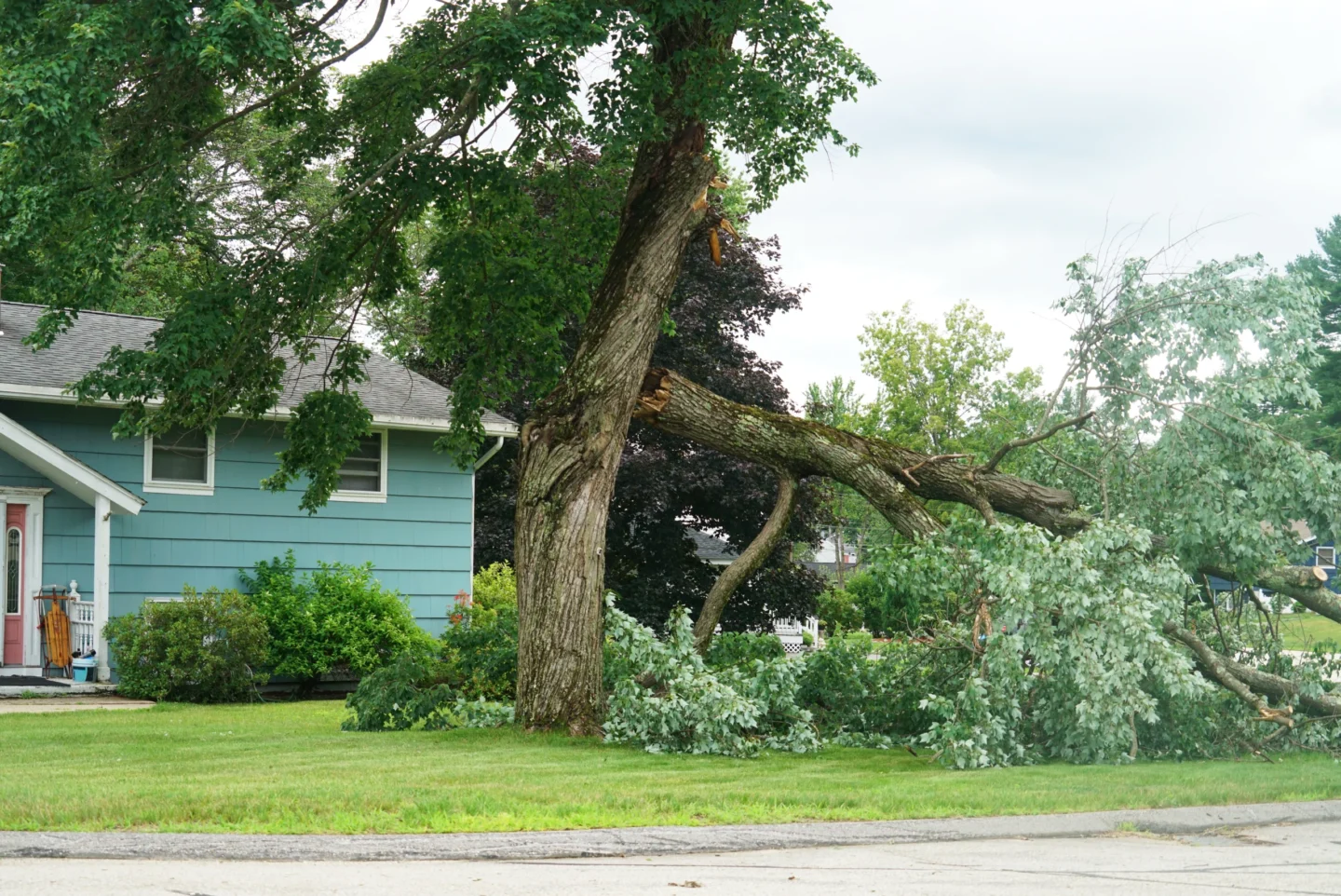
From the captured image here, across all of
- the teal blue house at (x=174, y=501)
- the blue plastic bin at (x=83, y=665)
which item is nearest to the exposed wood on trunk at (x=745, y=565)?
the teal blue house at (x=174, y=501)

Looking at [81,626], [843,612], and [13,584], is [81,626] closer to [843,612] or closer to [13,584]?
[13,584]

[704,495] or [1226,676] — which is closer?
[1226,676]

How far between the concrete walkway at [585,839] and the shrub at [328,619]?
37.7 feet

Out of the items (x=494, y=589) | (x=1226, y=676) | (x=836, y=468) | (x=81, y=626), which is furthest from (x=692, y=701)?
(x=494, y=589)

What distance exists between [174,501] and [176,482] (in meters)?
0.26

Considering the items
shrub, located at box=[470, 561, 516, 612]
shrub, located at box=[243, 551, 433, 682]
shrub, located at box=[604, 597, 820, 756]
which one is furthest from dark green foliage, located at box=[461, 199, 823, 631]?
shrub, located at box=[604, 597, 820, 756]

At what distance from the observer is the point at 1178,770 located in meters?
10.2

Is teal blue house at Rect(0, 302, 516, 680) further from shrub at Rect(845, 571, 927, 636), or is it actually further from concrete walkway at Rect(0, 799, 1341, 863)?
concrete walkway at Rect(0, 799, 1341, 863)

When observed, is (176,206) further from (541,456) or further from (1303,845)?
(1303,845)

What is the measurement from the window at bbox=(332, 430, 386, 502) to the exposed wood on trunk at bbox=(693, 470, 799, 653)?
29.2ft

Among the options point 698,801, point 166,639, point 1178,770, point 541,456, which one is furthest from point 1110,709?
point 166,639

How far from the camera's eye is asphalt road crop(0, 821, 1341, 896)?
19.6 feet

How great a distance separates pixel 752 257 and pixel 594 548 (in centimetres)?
1462

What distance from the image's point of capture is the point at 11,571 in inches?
705
